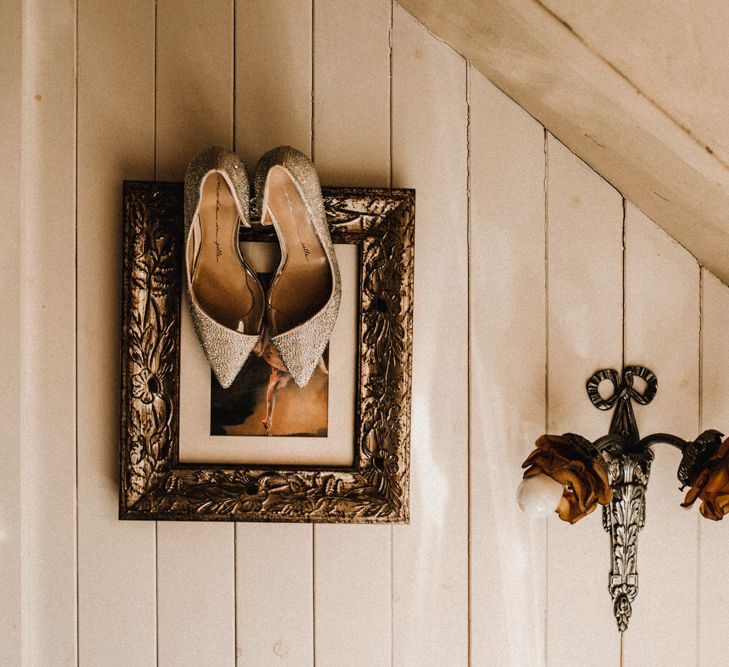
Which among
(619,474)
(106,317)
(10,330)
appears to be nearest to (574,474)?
(619,474)

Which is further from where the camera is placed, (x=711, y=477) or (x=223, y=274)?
(x=223, y=274)

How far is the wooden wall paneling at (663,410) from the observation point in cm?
100

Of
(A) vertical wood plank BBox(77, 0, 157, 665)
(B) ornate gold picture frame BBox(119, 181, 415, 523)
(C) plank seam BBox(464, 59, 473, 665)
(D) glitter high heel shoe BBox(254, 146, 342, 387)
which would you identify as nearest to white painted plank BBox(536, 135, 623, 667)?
(C) plank seam BBox(464, 59, 473, 665)

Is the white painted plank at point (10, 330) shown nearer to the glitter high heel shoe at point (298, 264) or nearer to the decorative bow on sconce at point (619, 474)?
the glitter high heel shoe at point (298, 264)

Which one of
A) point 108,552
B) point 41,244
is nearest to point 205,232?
point 41,244

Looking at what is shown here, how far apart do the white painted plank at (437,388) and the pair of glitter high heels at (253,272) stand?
0.18 meters

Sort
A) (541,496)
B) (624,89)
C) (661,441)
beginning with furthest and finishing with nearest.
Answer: (661,441) → (541,496) → (624,89)

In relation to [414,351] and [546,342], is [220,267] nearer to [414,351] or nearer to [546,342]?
[414,351]

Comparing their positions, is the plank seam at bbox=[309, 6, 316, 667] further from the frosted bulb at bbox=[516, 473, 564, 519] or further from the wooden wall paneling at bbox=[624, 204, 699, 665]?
the wooden wall paneling at bbox=[624, 204, 699, 665]

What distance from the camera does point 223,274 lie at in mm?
931

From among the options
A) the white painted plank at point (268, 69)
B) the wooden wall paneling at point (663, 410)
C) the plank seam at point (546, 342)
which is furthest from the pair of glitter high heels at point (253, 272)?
the wooden wall paneling at point (663, 410)

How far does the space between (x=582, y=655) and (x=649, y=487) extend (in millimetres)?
309

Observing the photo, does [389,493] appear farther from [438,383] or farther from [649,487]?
[649,487]

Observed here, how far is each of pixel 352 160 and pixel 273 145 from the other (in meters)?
0.13
